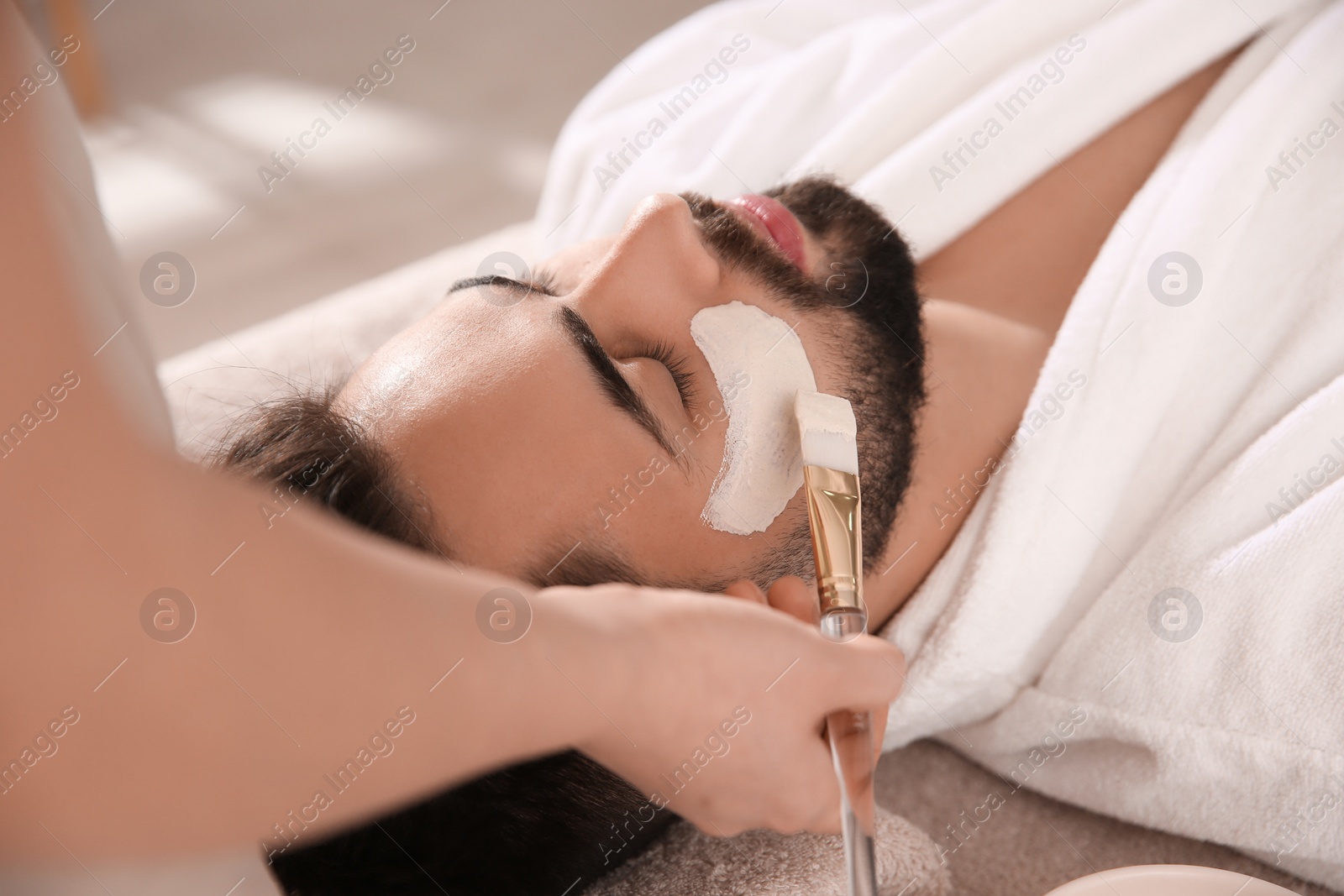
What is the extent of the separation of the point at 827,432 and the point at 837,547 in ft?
0.35

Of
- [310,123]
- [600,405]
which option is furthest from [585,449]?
[310,123]

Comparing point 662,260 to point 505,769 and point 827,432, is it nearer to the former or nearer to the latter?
point 827,432

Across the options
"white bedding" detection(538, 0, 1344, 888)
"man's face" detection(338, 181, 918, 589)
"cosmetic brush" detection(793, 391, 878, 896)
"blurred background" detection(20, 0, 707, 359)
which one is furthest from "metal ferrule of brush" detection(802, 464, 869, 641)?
"blurred background" detection(20, 0, 707, 359)

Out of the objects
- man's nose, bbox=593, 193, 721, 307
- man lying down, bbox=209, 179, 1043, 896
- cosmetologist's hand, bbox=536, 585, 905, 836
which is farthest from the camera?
man's nose, bbox=593, 193, 721, 307

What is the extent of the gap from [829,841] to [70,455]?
1.88 feet

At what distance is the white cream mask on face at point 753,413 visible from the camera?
0.75m

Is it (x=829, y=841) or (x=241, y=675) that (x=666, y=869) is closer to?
(x=829, y=841)

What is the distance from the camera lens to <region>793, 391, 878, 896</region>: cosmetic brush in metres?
0.54

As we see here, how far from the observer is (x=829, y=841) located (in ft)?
2.38

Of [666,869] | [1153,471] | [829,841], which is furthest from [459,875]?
[1153,471]

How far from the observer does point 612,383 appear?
28.7 inches

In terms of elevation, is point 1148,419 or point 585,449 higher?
point 585,449

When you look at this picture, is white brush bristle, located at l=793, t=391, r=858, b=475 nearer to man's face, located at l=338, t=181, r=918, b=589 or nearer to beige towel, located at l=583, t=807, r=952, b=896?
man's face, located at l=338, t=181, r=918, b=589

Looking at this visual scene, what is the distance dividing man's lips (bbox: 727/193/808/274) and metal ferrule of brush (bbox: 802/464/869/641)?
29 cm
